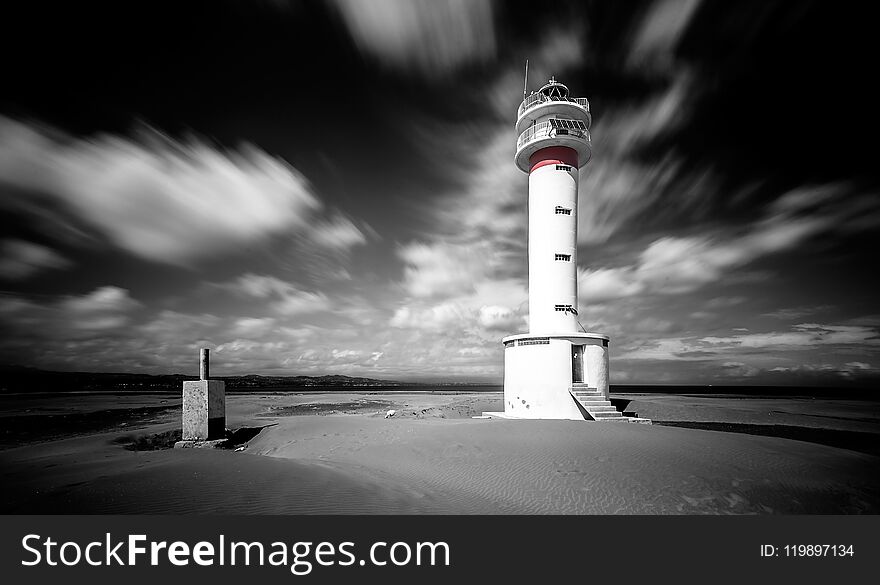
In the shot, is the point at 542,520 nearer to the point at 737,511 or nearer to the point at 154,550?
the point at 737,511

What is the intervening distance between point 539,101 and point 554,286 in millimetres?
9854

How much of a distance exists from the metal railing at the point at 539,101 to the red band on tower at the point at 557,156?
2335mm

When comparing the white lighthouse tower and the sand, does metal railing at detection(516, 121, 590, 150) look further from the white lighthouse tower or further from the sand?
the sand

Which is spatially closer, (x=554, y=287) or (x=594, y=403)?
(x=594, y=403)

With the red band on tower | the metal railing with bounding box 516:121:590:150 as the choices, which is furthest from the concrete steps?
the metal railing with bounding box 516:121:590:150

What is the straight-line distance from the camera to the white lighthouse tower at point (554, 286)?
17.8 meters

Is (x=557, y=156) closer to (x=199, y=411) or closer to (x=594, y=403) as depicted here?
(x=594, y=403)

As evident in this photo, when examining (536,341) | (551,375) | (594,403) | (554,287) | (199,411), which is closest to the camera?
(199,411)

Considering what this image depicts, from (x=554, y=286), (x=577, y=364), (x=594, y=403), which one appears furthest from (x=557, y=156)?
(x=594, y=403)

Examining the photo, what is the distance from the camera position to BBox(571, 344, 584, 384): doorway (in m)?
18.6

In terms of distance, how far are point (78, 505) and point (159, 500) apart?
100cm

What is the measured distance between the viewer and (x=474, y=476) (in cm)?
897

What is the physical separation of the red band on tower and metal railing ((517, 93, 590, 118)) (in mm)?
2335

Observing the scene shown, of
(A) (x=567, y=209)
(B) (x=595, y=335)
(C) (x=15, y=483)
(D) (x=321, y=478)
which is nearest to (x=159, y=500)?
(D) (x=321, y=478)
